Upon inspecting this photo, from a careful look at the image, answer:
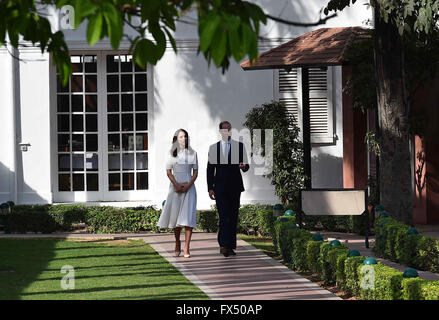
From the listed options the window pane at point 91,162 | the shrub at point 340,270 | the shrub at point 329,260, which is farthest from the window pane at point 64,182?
the shrub at point 340,270

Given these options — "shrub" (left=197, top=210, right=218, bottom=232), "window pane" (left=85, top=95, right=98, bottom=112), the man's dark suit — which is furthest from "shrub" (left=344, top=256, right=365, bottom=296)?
"window pane" (left=85, top=95, right=98, bottom=112)

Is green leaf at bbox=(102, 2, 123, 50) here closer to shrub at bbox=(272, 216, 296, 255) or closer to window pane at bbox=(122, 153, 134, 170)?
shrub at bbox=(272, 216, 296, 255)

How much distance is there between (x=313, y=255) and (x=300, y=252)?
0.47 meters

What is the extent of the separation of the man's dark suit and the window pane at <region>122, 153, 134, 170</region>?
262 inches

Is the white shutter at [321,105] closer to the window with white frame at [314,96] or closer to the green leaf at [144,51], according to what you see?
the window with white frame at [314,96]

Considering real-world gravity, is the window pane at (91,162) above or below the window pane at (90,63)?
below

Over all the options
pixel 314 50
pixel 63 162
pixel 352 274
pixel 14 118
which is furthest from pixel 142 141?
pixel 352 274

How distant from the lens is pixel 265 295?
30.2 feet

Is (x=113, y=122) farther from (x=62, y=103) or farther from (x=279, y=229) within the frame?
(x=279, y=229)

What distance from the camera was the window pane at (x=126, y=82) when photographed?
18891mm

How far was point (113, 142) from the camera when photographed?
62.3 feet

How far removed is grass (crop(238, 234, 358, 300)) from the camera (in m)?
Answer: 9.77

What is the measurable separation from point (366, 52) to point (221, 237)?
4654 mm

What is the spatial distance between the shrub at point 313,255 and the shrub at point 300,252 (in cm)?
19
